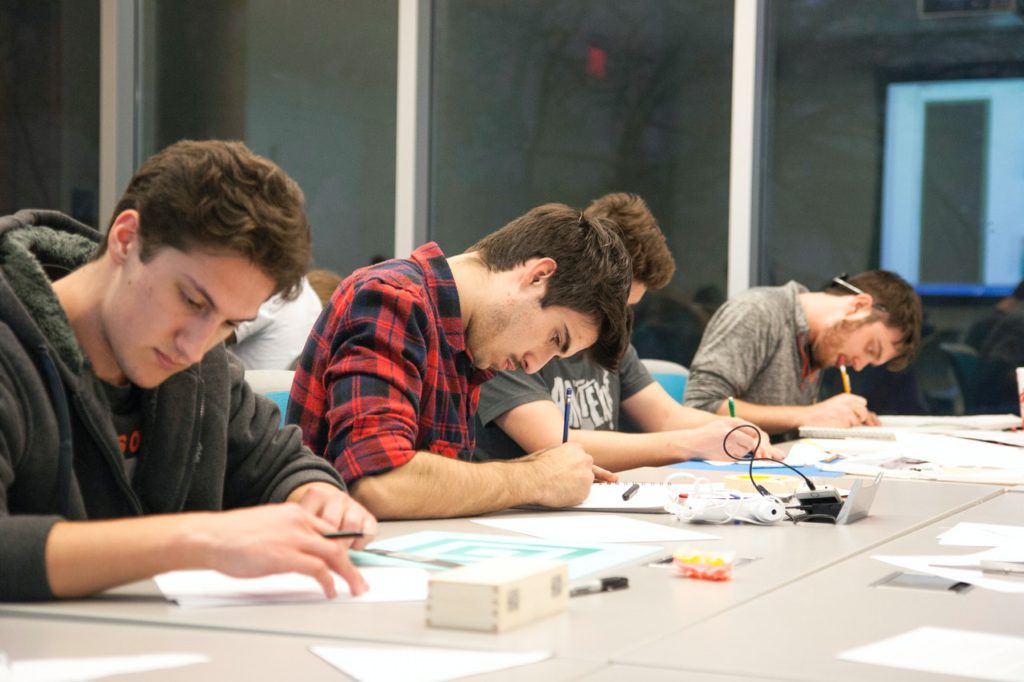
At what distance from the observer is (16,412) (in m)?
1.28

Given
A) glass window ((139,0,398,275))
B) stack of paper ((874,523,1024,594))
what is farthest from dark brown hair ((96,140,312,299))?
glass window ((139,0,398,275))

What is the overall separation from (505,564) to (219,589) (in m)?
0.31

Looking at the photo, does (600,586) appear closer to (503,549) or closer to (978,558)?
(503,549)

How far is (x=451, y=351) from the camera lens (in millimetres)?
2064

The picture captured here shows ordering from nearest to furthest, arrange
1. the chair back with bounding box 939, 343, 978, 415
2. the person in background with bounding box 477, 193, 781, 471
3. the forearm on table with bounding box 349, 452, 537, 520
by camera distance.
→ the forearm on table with bounding box 349, 452, 537, 520
the person in background with bounding box 477, 193, 781, 471
the chair back with bounding box 939, 343, 978, 415

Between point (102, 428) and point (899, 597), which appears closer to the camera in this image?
point (899, 597)

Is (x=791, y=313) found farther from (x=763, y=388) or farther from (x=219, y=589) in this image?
(x=219, y=589)

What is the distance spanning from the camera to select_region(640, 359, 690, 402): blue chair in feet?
12.9

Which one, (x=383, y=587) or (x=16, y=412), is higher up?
(x=16, y=412)

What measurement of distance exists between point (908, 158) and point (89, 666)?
416 cm

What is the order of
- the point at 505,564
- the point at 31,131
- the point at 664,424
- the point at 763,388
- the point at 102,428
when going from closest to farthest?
1. the point at 505,564
2. the point at 102,428
3. the point at 664,424
4. the point at 763,388
5. the point at 31,131

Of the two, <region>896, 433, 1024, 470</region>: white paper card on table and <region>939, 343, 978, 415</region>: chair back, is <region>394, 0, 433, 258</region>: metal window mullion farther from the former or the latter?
<region>896, 433, 1024, 470</region>: white paper card on table

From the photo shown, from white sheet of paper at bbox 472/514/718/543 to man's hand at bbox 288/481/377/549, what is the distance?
263 millimetres

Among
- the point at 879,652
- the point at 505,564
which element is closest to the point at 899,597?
the point at 879,652
